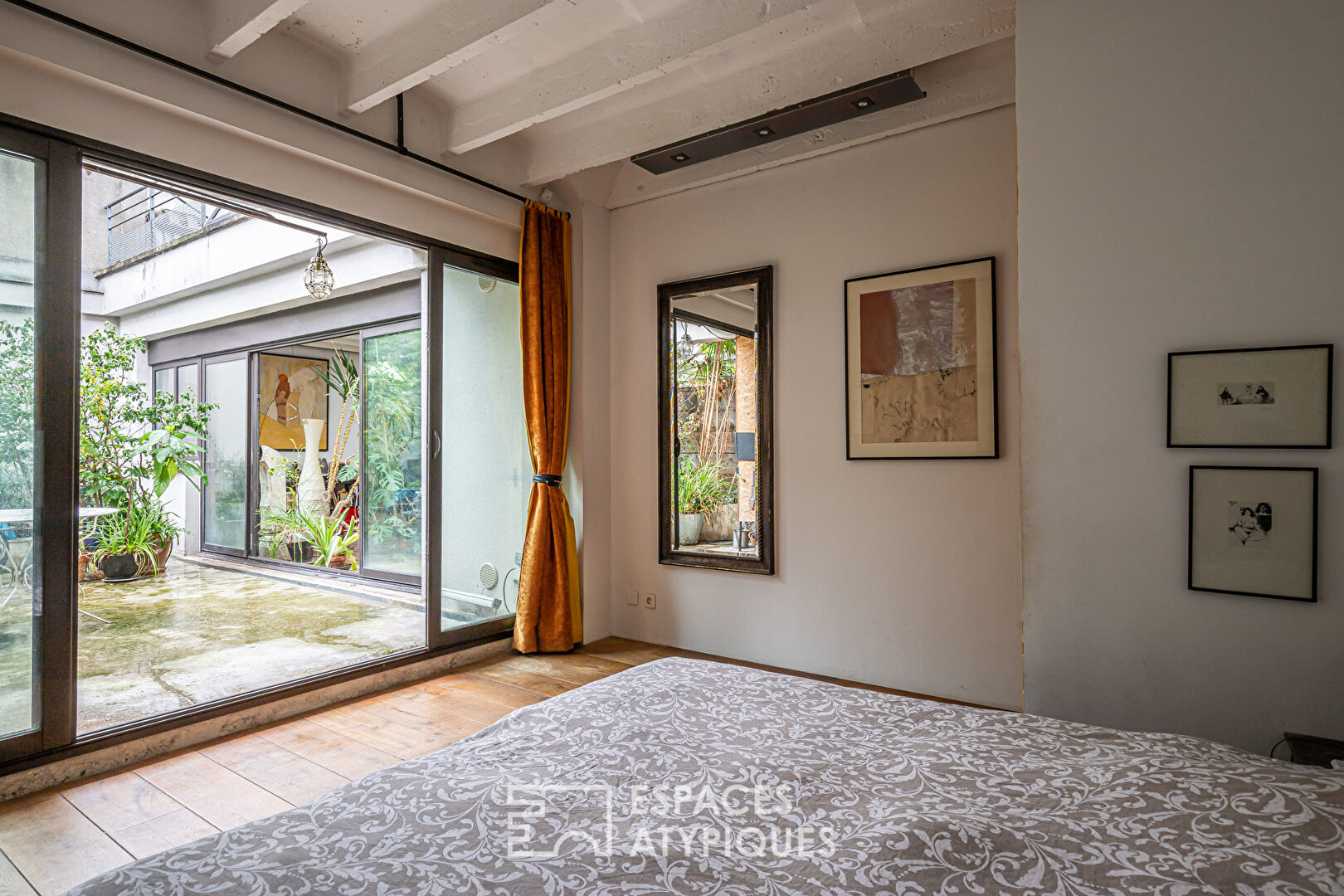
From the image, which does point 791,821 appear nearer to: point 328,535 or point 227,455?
point 328,535

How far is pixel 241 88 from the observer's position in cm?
274

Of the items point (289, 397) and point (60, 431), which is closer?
point (60, 431)

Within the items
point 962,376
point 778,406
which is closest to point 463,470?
point 778,406

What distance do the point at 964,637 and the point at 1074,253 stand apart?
1779mm

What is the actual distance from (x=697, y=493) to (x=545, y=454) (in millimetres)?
906

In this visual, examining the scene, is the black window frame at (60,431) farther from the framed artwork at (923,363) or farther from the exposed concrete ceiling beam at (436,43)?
the framed artwork at (923,363)

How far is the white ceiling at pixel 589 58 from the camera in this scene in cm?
259

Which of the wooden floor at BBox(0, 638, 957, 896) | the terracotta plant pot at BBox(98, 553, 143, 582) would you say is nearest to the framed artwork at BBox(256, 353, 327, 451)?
the terracotta plant pot at BBox(98, 553, 143, 582)

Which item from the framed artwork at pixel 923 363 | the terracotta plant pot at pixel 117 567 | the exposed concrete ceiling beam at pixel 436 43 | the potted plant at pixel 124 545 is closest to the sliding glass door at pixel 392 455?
the potted plant at pixel 124 545

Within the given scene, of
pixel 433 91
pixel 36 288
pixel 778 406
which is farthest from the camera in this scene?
pixel 778 406

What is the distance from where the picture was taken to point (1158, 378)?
6.61ft

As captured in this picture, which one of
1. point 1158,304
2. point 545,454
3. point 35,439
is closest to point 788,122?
point 1158,304

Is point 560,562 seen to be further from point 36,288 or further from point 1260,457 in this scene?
point 1260,457

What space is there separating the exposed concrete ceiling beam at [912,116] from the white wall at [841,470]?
0.25 feet
